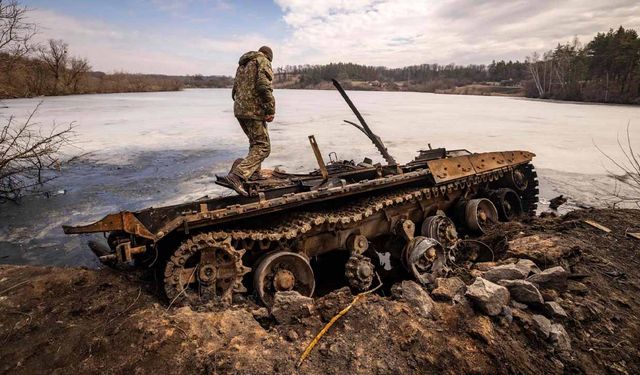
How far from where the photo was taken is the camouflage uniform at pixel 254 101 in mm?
4863

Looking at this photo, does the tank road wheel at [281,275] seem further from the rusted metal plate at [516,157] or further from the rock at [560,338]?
the rusted metal plate at [516,157]

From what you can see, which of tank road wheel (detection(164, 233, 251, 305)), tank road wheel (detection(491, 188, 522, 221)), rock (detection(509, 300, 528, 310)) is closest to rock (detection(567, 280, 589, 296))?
rock (detection(509, 300, 528, 310))

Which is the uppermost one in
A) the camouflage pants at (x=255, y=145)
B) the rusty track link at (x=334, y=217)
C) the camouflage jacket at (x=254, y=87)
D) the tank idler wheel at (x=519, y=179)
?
the camouflage jacket at (x=254, y=87)

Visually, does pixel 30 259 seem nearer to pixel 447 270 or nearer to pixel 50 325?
pixel 50 325

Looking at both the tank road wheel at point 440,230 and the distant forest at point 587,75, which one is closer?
the tank road wheel at point 440,230

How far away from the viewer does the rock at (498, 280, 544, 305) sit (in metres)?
3.61

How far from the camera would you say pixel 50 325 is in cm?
336

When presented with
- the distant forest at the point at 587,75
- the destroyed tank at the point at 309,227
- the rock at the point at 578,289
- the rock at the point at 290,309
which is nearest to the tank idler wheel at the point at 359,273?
the destroyed tank at the point at 309,227

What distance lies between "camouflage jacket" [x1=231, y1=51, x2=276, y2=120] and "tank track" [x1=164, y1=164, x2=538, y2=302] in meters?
1.47

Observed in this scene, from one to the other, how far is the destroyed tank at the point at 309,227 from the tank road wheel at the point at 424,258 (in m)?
0.01

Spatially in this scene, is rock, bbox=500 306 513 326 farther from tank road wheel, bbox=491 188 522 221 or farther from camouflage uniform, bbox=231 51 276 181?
tank road wheel, bbox=491 188 522 221

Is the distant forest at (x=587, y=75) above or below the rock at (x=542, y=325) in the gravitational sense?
above

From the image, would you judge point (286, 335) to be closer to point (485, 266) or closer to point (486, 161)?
point (485, 266)

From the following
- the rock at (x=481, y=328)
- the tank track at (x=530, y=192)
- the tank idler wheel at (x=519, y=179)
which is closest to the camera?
the rock at (x=481, y=328)
